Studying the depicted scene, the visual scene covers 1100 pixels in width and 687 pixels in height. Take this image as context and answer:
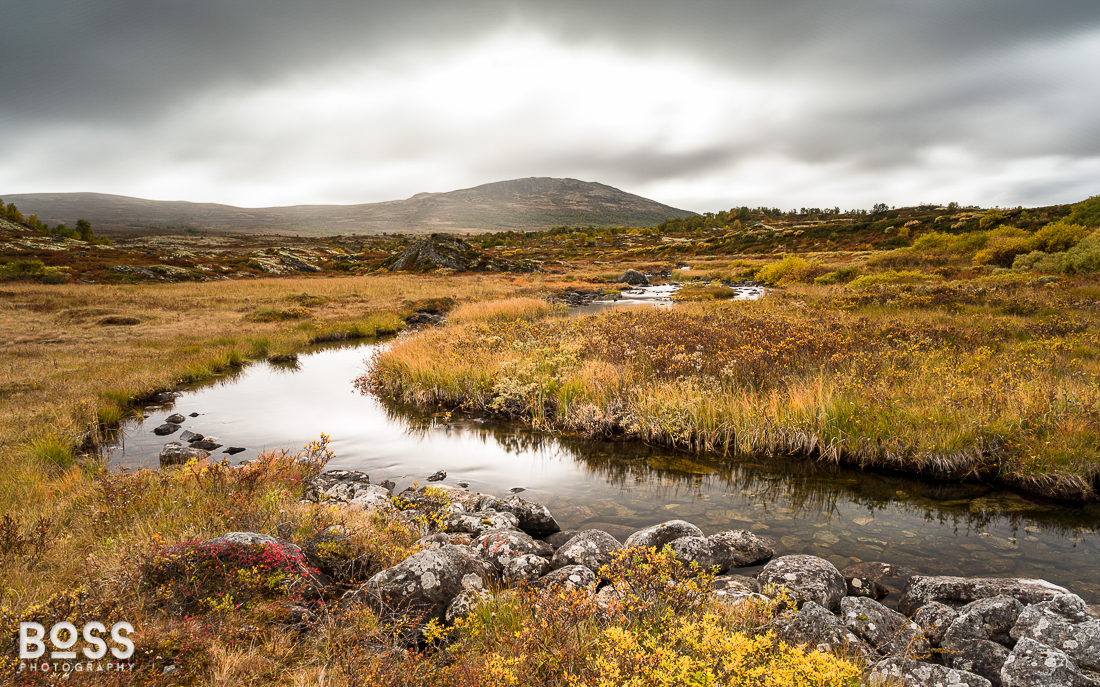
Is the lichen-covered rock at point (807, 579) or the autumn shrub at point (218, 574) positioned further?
the lichen-covered rock at point (807, 579)

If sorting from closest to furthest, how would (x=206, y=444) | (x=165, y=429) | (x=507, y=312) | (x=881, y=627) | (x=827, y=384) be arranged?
1. (x=881, y=627)
2. (x=827, y=384)
3. (x=206, y=444)
4. (x=165, y=429)
5. (x=507, y=312)

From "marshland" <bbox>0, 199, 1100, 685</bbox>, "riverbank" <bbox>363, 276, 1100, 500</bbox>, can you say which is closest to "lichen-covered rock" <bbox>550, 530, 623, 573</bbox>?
"marshland" <bbox>0, 199, 1100, 685</bbox>

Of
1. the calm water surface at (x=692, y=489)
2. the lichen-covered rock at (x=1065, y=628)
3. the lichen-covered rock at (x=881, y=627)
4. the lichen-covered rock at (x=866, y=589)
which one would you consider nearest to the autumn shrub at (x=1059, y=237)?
the calm water surface at (x=692, y=489)

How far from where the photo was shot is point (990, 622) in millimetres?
4348

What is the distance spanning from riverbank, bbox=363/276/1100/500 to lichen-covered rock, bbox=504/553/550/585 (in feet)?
17.7

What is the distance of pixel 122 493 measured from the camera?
6156 mm

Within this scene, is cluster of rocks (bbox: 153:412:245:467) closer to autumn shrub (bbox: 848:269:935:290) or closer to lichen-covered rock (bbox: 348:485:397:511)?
lichen-covered rock (bbox: 348:485:397:511)

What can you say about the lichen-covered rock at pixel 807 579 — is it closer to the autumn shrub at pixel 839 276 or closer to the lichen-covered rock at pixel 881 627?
the lichen-covered rock at pixel 881 627

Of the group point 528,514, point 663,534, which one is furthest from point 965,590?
point 528,514

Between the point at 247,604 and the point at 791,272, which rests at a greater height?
the point at 791,272

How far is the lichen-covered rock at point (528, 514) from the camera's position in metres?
Result: 7.23

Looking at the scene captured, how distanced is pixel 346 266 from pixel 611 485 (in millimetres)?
68783

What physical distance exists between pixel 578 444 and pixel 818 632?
23.4 ft

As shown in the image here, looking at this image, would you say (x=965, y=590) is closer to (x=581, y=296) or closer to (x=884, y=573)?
(x=884, y=573)
